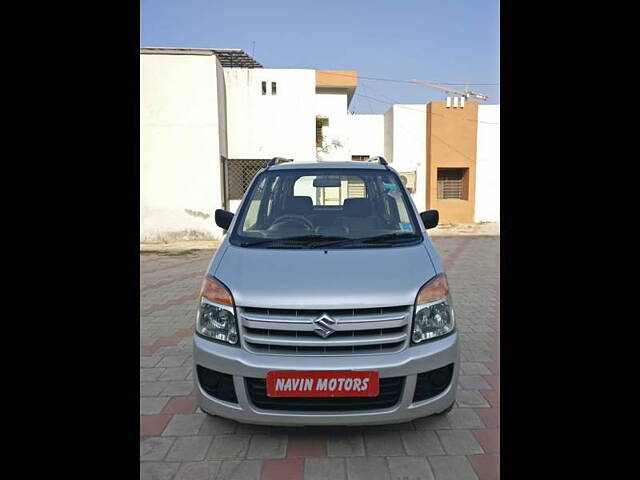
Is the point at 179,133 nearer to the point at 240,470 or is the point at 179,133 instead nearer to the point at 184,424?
the point at 184,424

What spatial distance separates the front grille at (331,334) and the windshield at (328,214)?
0.64 meters

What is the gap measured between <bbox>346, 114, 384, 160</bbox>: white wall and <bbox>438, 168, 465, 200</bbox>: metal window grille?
8.59 feet

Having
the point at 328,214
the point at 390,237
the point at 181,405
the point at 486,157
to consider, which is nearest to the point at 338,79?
the point at 486,157

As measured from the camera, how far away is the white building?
11.5 metres

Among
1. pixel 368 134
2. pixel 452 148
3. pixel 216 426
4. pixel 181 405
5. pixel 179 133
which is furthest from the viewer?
pixel 368 134

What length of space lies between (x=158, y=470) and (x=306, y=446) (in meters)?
0.86

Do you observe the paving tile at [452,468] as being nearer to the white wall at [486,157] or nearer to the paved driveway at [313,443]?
the paved driveway at [313,443]

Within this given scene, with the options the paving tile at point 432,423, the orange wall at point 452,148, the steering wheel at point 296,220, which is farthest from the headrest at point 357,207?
the orange wall at point 452,148

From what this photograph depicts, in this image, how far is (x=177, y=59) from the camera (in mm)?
11422

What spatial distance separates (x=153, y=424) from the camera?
114 inches

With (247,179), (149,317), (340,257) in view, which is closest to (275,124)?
(247,179)

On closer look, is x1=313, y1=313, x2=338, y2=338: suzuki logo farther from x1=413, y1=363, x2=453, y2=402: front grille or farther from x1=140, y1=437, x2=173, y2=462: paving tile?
x1=140, y1=437, x2=173, y2=462: paving tile

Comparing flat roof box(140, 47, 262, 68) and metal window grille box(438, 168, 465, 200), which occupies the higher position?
flat roof box(140, 47, 262, 68)

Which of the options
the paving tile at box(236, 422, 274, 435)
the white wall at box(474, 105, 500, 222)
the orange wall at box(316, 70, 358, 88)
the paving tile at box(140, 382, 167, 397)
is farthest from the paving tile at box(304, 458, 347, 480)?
the orange wall at box(316, 70, 358, 88)
